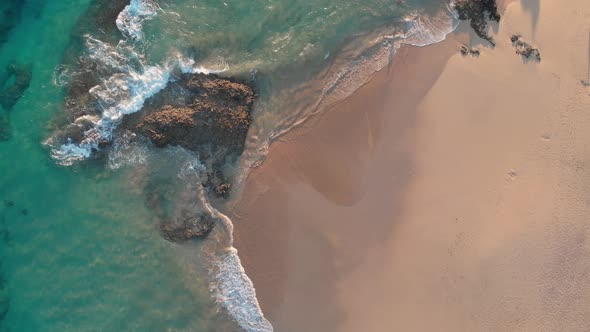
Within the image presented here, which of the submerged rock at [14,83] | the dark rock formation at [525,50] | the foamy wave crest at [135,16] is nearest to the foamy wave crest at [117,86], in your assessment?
the foamy wave crest at [135,16]

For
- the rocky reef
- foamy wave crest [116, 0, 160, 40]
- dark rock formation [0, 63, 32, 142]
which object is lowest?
dark rock formation [0, 63, 32, 142]

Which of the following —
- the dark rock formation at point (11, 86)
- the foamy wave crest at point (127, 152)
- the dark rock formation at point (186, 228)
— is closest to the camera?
the dark rock formation at point (186, 228)

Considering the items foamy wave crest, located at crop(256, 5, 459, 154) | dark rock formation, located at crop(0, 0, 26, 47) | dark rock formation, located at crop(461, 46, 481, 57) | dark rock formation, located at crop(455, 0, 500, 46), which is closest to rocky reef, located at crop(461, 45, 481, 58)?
dark rock formation, located at crop(461, 46, 481, 57)

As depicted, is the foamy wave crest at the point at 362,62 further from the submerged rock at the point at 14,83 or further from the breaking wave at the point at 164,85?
the submerged rock at the point at 14,83

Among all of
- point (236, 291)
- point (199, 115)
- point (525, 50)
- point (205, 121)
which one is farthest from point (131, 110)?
point (525, 50)

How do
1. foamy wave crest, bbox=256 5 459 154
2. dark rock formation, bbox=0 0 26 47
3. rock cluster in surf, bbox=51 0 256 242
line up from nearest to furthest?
rock cluster in surf, bbox=51 0 256 242 < foamy wave crest, bbox=256 5 459 154 < dark rock formation, bbox=0 0 26 47

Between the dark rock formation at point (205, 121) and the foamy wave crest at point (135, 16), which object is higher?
the foamy wave crest at point (135, 16)

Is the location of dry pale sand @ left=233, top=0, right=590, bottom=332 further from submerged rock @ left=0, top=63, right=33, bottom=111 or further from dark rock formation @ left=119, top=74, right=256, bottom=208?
submerged rock @ left=0, top=63, right=33, bottom=111
